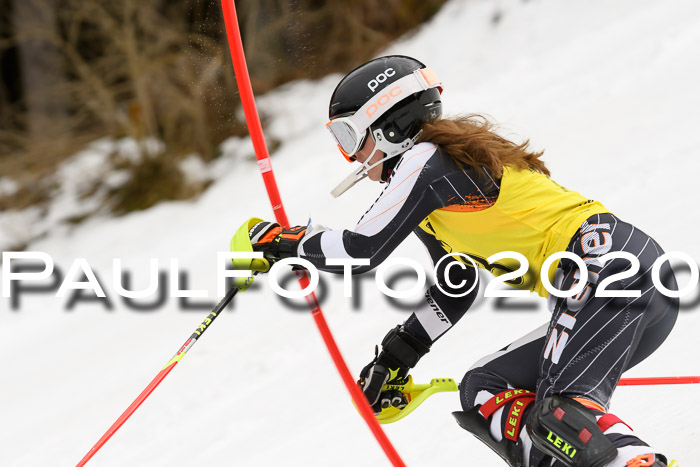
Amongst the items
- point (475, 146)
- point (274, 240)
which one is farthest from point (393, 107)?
point (274, 240)

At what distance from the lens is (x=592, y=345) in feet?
6.56

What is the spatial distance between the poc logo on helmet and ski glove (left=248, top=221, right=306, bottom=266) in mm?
497

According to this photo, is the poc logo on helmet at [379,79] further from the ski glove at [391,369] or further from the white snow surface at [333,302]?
the white snow surface at [333,302]

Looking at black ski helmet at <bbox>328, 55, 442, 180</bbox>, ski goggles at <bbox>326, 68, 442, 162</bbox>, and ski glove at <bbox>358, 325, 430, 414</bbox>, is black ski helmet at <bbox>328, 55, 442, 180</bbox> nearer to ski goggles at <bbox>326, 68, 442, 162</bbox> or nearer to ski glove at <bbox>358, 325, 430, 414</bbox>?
ski goggles at <bbox>326, 68, 442, 162</bbox>

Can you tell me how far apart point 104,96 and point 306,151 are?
2658 mm

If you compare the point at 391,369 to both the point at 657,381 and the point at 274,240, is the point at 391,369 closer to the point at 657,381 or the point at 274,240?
the point at 274,240

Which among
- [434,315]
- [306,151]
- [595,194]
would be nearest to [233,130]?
[306,151]

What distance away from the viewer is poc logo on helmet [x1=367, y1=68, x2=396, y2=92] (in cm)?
237

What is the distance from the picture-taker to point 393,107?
2355 mm

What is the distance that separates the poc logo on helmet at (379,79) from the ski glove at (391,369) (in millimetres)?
915

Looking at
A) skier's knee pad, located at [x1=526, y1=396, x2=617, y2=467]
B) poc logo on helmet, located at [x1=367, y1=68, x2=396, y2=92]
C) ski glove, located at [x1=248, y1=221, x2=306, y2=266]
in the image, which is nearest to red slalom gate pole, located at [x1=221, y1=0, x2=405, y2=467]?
ski glove, located at [x1=248, y1=221, x2=306, y2=266]

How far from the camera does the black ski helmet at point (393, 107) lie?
7.75ft

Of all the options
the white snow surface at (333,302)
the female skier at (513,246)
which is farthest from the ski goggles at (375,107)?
the white snow surface at (333,302)

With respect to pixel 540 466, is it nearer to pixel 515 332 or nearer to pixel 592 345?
pixel 592 345
